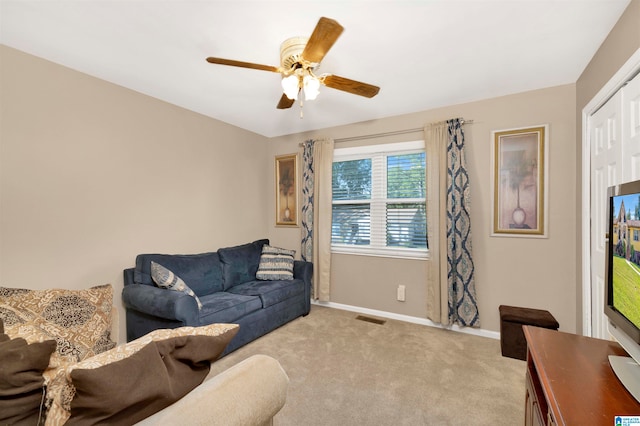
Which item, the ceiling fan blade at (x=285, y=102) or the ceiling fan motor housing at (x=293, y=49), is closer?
the ceiling fan motor housing at (x=293, y=49)

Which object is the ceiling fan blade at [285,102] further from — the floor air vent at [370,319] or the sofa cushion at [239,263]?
the floor air vent at [370,319]

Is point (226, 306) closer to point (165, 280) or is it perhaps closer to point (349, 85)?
point (165, 280)

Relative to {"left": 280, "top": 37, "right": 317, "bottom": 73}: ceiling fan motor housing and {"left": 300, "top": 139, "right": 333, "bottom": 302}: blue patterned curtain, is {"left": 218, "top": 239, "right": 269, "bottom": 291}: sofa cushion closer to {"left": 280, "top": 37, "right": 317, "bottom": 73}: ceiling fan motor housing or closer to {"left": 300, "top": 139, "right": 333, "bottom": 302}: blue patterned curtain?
{"left": 300, "top": 139, "right": 333, "bottom": 302}: blue patterned curtain

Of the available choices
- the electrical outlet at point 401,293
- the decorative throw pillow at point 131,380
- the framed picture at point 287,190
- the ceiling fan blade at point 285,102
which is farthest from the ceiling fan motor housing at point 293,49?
the electrical outlet at point 401,293

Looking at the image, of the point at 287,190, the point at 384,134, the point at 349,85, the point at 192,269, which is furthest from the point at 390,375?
the point at 287,190

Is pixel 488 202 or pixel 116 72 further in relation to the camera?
pixel 488 202

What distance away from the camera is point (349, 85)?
81.7 inches

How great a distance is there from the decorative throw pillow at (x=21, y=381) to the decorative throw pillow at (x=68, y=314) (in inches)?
26.4

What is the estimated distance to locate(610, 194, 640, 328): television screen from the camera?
101 cm

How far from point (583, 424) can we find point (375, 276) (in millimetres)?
2916

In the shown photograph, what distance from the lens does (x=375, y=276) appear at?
3713 millimetres

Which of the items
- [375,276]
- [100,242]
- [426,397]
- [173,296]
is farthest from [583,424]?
[100,242]

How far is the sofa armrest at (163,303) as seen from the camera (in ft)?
7.52

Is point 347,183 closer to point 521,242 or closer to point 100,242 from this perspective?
point 521,242
